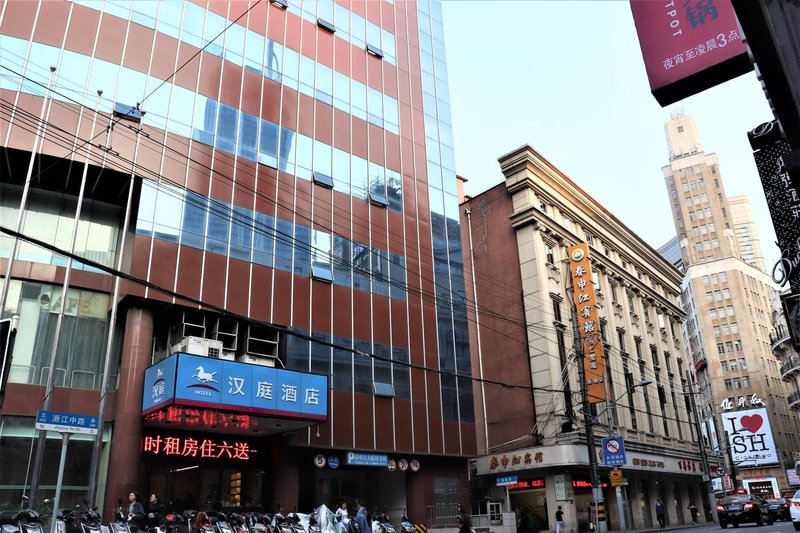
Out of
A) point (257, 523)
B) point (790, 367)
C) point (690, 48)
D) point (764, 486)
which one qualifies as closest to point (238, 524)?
point (257, 523)

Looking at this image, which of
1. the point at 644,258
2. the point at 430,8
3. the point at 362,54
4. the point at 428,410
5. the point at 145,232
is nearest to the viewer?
the point at 145,232

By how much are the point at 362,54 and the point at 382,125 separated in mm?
4666

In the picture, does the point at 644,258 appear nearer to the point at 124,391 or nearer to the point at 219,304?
the point at 219,304

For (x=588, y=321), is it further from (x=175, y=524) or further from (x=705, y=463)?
(x=175, y=524)

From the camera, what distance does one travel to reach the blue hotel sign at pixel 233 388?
21.5 meters

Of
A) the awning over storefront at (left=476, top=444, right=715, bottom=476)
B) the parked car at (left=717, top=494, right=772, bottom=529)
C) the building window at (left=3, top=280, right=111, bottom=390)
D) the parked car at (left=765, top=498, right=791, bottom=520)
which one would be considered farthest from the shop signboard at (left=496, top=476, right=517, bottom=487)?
the building window at (left=3, top=280, right=111, bottom=390)

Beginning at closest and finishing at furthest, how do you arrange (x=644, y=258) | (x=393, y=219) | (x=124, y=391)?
(x=124, y=391) < (x=393, y=219) < (x=644, y=258)

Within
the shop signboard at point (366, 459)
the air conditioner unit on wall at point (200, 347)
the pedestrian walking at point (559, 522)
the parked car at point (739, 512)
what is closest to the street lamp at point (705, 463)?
the parked car at point (739, 512)

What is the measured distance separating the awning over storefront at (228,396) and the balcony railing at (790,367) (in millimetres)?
79820

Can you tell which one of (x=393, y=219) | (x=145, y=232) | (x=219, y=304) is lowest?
(x=219, y=304)

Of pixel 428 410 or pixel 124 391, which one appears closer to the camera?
pixel 124 391

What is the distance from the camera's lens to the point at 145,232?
961 inches

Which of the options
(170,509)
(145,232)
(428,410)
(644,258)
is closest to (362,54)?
(145,232)

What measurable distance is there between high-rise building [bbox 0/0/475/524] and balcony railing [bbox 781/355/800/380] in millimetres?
69026
